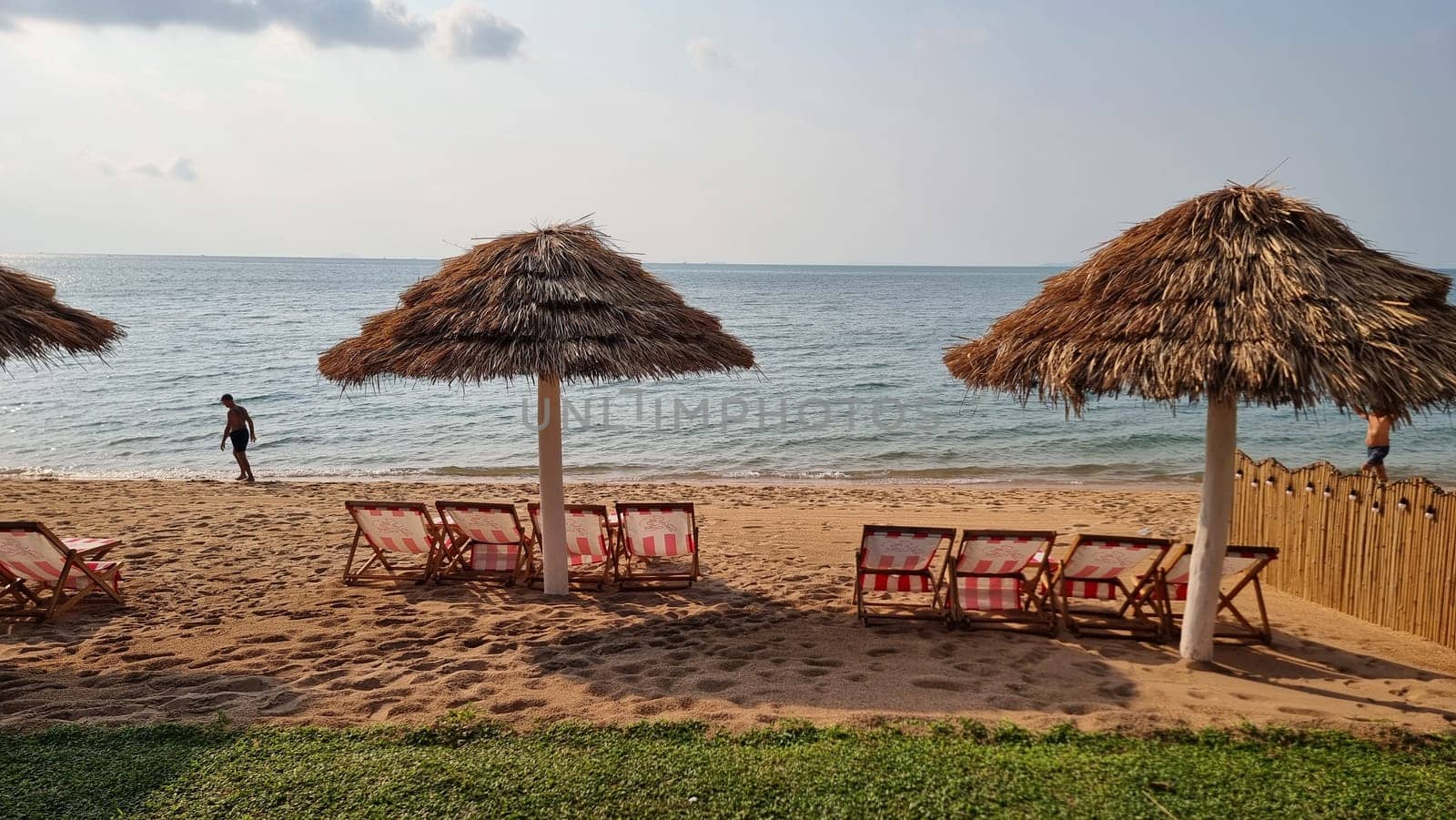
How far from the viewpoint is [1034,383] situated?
18.1 feet

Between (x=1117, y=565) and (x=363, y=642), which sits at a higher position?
(x=1117, y=565)

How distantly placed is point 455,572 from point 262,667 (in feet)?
6.97

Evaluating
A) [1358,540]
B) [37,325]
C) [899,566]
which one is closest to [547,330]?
[899,566]

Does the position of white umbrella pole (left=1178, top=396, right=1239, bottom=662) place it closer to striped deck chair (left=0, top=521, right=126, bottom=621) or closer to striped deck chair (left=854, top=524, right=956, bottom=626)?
striped deck chair (left=854, top=524, right=956, bottom=626)

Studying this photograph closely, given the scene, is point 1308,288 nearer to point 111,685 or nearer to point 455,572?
point 455,572

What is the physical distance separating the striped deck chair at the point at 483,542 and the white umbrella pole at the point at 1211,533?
4.64 m

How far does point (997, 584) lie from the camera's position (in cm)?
658

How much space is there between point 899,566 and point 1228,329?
254 cm

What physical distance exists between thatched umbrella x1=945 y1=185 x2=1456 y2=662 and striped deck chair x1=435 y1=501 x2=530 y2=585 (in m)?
3.78

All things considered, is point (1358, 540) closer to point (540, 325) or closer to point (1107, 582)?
point (1107, 582)

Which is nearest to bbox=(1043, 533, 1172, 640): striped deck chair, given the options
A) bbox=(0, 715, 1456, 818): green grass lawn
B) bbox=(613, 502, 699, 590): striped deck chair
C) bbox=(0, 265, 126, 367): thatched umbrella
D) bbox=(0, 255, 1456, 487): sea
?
bbox=(0, 715, 1456, 818): green grass lawn

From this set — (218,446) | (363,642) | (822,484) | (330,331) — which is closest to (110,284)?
(330,331)

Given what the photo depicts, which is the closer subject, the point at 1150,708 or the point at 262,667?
the point at 1150,708

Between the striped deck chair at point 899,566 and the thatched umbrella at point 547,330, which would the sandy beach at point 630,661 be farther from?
the thatched umbrella at point 547,330
